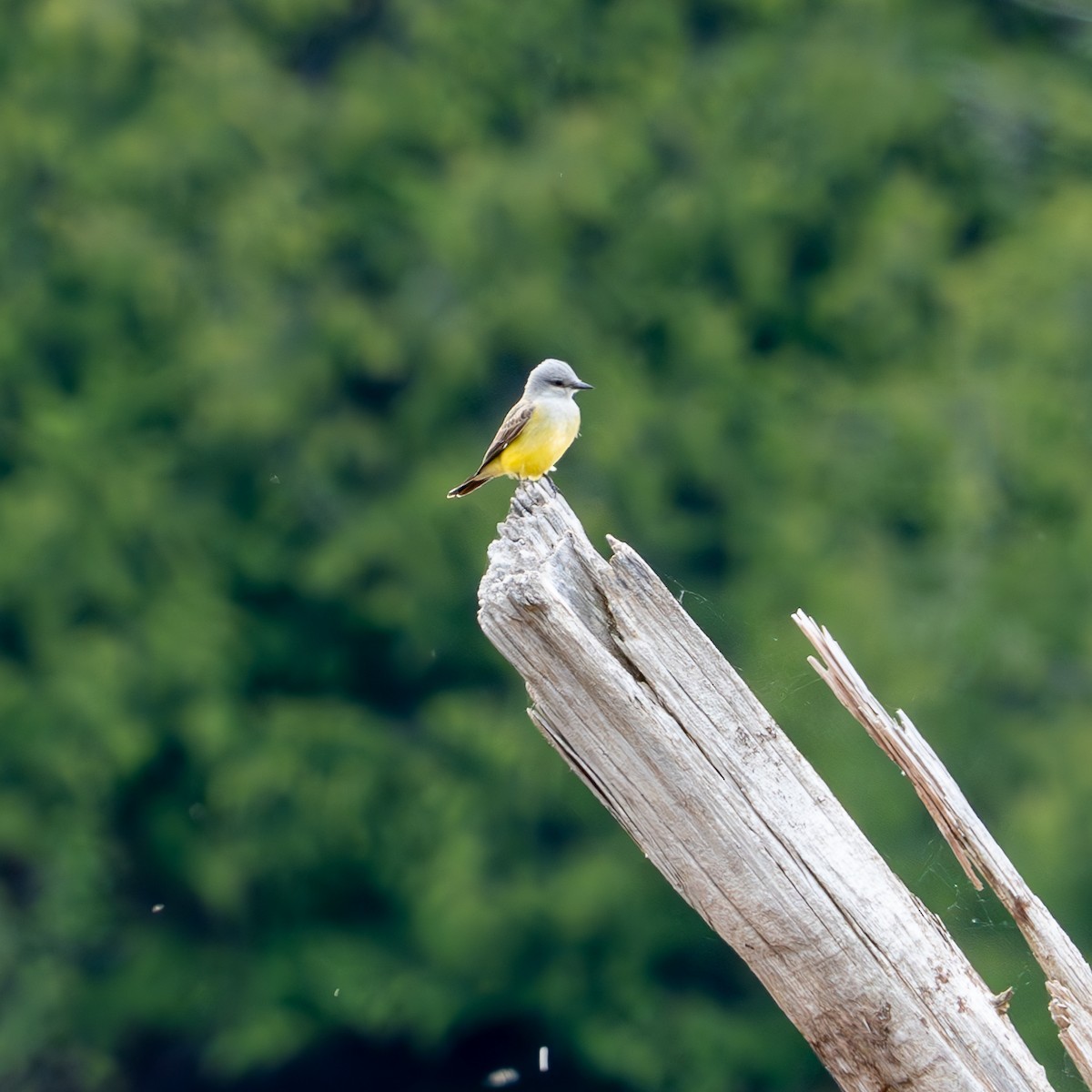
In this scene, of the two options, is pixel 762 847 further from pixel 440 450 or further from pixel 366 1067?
pixel 366 1067

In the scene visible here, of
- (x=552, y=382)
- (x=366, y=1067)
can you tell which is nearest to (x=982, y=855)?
(x=552, y=382)

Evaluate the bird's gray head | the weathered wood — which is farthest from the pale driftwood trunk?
the bird's gray head

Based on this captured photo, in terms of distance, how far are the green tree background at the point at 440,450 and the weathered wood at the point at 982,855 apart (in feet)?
20.0

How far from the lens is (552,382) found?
523cm

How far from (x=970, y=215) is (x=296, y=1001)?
6393 mm

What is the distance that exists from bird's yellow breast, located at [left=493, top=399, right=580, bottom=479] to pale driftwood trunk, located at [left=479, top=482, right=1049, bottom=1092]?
251 cm

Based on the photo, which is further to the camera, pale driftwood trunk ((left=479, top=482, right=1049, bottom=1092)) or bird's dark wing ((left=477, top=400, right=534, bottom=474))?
bird's dark wing ((left=477, top=400, right=534, bottom=474))

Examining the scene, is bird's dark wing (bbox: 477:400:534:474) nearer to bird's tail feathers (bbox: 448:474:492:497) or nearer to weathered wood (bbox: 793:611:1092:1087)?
bird's tail feathers (bbox: 448:474:492:497)

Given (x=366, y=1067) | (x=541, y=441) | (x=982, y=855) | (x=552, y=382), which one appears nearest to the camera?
(x=982, y=855)

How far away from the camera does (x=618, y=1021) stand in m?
9.34

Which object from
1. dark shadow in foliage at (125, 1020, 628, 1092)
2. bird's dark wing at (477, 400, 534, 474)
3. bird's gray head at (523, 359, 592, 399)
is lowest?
bird's dark wing at (477, 400, 534, 474)

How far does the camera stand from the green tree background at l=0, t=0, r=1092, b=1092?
30.2ft

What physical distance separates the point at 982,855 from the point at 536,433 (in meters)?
2.53

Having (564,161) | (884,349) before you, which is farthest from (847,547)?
(564,161)
